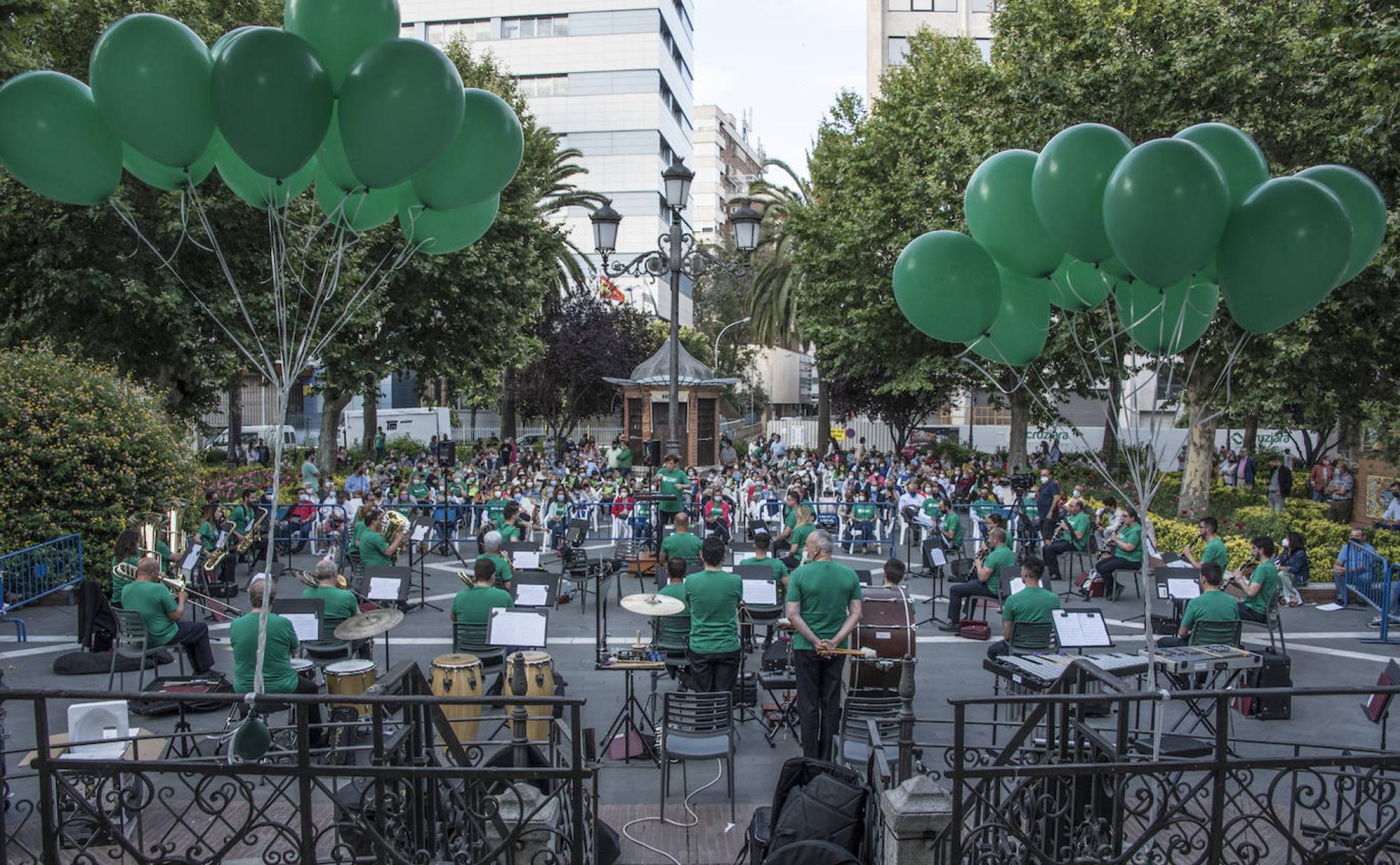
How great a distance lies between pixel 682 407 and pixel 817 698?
2281 cm

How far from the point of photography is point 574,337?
3828 cm

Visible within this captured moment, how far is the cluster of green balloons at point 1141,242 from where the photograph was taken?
548cm

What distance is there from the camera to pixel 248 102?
5.38m

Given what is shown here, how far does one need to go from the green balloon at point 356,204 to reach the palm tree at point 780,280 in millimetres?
24354

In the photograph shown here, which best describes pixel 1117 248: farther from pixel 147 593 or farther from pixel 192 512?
pixel 192 512

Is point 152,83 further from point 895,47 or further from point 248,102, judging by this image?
point 895,47

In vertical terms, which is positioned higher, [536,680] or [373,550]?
[373,550]

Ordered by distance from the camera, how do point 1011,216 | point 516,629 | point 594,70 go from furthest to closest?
point 594,70, point 516,629, point 1011,216

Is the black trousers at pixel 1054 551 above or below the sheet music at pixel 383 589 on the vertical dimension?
below

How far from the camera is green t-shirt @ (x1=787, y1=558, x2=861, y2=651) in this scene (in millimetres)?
8047

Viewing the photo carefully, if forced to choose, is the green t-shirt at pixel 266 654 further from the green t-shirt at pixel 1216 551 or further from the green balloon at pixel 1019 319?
the green t-shirt at pixel 1216 551

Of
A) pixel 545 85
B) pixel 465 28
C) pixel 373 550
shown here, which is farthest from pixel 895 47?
pixel 373 550

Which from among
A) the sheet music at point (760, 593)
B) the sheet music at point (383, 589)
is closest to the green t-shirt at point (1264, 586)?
the sheet music at point (760, 593)

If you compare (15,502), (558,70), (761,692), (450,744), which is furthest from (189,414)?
(558,70)
